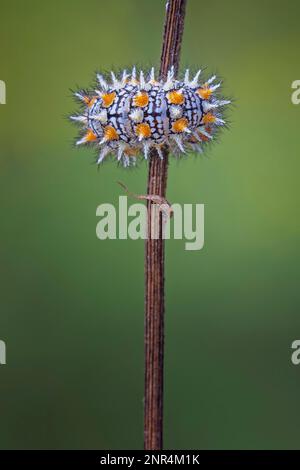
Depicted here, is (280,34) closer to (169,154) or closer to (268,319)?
(268,319)

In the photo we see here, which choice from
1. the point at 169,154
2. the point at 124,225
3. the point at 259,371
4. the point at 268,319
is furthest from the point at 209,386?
the point at 169,154

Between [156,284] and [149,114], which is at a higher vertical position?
[149,114]

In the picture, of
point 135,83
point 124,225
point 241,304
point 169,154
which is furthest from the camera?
point 241,304

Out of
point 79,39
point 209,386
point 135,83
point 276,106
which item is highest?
point 79,39
